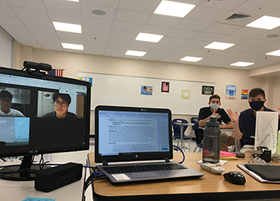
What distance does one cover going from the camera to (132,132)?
1.06m

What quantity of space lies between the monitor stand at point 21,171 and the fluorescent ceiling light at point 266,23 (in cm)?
450

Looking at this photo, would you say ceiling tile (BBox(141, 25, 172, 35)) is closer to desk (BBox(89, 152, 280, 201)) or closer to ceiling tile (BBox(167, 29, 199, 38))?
ceiling tile (BBox(167, 29, 199, 38))

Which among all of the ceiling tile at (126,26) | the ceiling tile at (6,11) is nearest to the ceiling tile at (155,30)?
the ceiling tile at (126,26)

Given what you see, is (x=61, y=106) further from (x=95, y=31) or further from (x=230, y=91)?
(x=230, y=91)

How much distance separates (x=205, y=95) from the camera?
8.25 metres

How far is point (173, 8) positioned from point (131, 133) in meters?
3.31

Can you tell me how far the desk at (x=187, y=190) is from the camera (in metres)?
0.69

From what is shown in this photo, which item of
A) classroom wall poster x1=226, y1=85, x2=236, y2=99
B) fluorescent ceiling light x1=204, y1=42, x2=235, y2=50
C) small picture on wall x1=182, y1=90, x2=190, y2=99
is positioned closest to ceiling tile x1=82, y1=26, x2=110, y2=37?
fluorescent ceiling light x1=204, y1=42, x2=235, y2=50

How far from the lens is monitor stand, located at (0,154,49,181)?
835 mm

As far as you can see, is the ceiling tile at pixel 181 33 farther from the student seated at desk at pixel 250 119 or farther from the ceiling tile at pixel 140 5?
the student seated at desk at pixel 250 119

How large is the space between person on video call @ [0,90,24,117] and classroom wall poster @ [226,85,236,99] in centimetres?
864

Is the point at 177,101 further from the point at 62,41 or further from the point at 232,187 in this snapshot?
the point at 232,187

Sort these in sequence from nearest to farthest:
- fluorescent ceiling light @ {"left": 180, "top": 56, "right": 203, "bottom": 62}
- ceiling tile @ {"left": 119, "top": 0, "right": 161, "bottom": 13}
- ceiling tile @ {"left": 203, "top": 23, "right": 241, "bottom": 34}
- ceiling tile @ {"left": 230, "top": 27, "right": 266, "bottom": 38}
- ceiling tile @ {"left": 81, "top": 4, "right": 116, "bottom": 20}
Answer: ceiling tile @ {"left": 119, "top": 0, "right": 161, "bottom": 13}, ceiling tile @ {"left": 81, "top": 4, "right": 116, "bottom": 20}, ceiling tile @ {"left": 203, "top": 23, "right": 241, "bottom": 34}, ceiling tile @ {"left": 230, "top": 27, "right": 266, "bottom": 38}, fluorescent ceiling light @ {"left": 180, "top": 56, "right": 203, "bottom": 62}

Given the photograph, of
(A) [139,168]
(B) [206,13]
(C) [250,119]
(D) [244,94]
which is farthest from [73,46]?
(D) [244,94]
